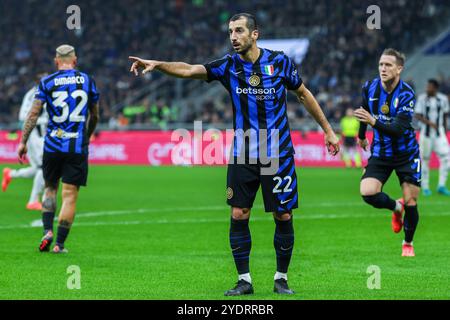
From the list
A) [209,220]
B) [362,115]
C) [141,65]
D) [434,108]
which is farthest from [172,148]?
[141,65]

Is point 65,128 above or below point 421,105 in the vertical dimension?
below

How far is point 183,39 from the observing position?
41719 mm

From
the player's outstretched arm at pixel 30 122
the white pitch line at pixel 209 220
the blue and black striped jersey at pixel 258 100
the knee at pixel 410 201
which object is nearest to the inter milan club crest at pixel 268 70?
the blue and black striped jersey at pixel 258 100

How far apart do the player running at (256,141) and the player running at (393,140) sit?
2592 mm

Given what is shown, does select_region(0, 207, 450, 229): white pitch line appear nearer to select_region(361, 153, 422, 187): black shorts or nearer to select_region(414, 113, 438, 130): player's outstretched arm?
select_region(414, 113, 438, 130): player's outstretched arm

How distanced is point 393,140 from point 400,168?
330mm

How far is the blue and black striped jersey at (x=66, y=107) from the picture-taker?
1064 centimetres

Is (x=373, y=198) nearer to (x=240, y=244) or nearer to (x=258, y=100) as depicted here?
(x=240, y=244)

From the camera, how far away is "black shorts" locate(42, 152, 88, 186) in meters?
10.6

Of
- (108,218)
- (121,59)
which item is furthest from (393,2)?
(108,218)

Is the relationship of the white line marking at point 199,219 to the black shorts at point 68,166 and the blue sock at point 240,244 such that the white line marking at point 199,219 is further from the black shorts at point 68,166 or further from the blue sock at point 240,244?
the blue sock at point 240,244

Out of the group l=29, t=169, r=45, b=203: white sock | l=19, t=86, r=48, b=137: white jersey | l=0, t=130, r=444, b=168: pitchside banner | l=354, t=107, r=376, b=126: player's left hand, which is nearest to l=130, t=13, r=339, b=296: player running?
l=354, t=107, r=376, b=126: player's left hand

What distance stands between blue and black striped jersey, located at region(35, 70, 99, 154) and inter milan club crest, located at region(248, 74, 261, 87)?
3.47 meters

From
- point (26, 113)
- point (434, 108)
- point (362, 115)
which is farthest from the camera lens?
point (434, 108)
